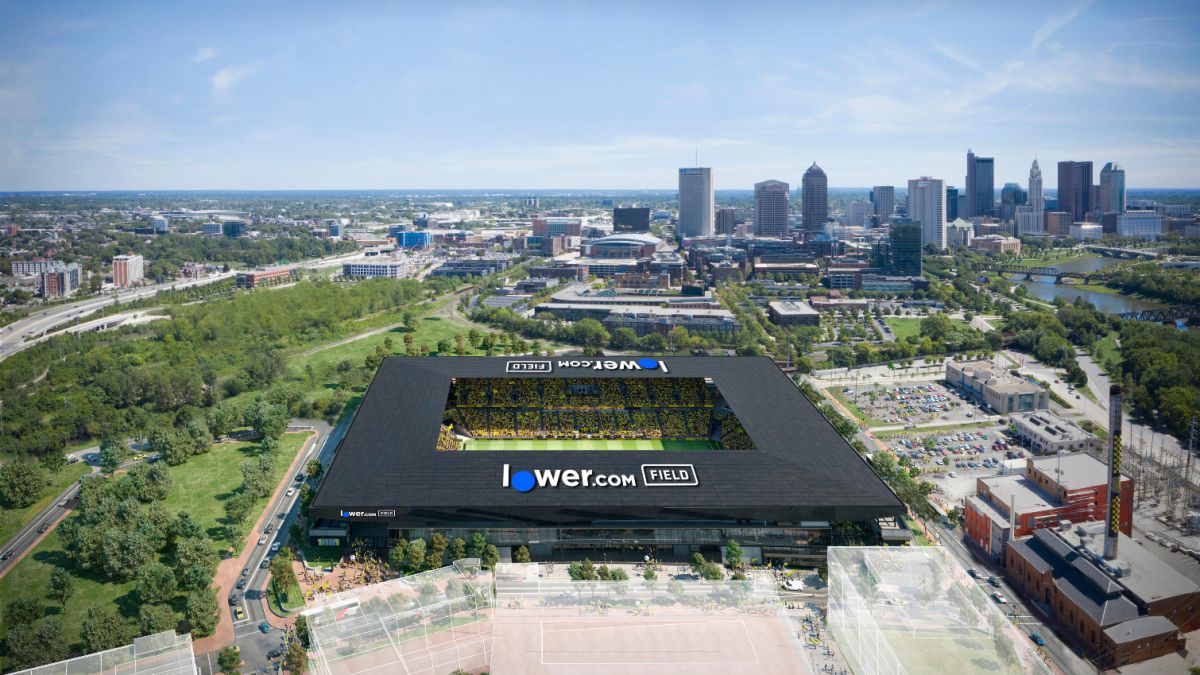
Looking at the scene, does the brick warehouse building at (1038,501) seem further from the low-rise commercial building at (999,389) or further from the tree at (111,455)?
the tree at (111,455)

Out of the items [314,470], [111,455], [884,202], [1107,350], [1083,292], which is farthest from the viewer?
[884,202]

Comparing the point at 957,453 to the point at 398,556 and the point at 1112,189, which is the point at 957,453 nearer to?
the point at 398,556

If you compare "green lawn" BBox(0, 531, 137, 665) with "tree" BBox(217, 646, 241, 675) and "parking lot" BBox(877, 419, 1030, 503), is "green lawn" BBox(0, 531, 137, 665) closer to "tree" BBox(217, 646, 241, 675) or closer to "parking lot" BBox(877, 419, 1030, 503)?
"tree" BBox(217, 646, 241, 675)

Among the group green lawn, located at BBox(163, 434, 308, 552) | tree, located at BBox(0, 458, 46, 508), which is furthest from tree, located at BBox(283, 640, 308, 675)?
tree, located at BBox(0, 458, 46, 508)

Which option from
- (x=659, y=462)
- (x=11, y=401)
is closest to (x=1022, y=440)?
(x=659, y=462)

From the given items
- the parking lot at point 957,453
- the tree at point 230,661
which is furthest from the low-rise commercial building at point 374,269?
the tree at point 230,661

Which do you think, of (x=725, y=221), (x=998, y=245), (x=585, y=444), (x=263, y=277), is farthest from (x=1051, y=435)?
(x=725, y=221)
